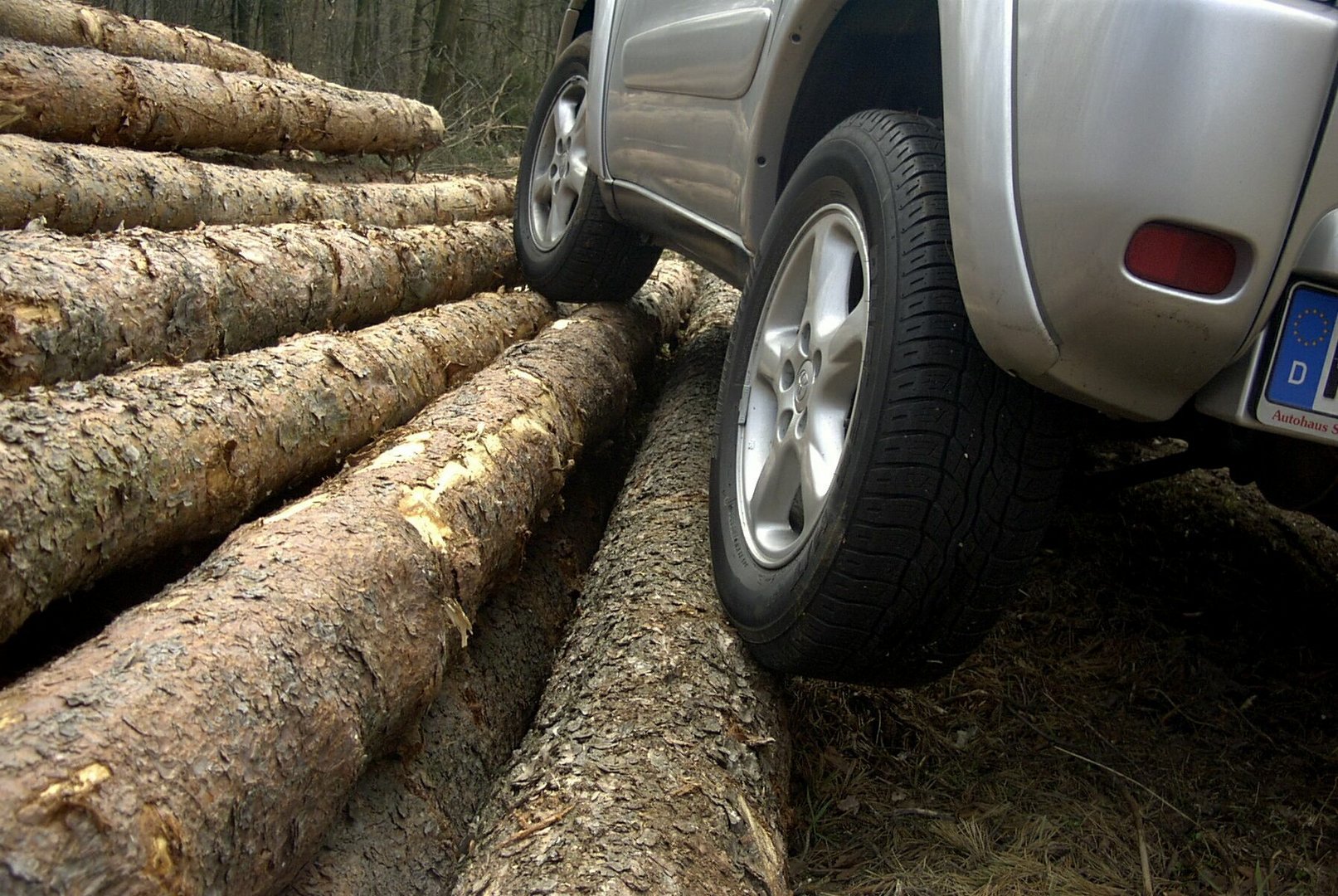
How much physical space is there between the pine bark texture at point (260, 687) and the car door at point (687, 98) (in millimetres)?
1065

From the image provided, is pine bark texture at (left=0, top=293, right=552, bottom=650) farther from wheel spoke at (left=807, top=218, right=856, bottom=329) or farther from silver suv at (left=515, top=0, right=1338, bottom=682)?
wheel spoke at (left=807, top=218, right=856, bottom=329)

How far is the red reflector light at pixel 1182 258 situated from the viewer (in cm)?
165

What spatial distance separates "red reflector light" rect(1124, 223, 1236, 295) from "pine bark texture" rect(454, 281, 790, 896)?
3.83 feet

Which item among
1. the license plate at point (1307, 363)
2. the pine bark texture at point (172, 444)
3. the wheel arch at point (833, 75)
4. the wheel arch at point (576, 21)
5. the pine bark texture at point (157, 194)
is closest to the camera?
the license plate at point (1307, 363)

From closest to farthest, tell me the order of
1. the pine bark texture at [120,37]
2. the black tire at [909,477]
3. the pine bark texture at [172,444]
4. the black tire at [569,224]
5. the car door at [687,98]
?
the black tire at [909,477]
the pine bark texture at [172,444]
the car door at [687,98]
the black tire at [569,224]
the pine bark texture at [120,37]

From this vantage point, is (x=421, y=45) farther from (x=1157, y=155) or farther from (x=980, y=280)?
(x=1157, y=155)

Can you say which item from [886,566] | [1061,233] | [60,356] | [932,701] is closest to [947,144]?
[1061,233]

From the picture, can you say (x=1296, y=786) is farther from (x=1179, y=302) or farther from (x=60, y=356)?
(x=60, y=356)

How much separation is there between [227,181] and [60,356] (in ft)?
7.96

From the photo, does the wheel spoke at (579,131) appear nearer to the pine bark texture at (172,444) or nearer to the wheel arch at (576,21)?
the wheel arch at (576,21)

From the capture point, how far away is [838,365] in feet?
7.66

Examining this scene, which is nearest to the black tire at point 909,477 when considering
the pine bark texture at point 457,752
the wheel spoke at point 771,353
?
the wheel spoke at point 771,353

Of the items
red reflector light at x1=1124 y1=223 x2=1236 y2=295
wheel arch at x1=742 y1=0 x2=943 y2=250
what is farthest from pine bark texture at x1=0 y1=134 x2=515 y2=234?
red reflector light at x1=1124 y1=223 x2=1236 y2=295

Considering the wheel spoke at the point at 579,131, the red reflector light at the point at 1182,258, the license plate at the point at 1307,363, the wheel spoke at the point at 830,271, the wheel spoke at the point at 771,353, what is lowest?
the wheel spoke at the point at 771,353
